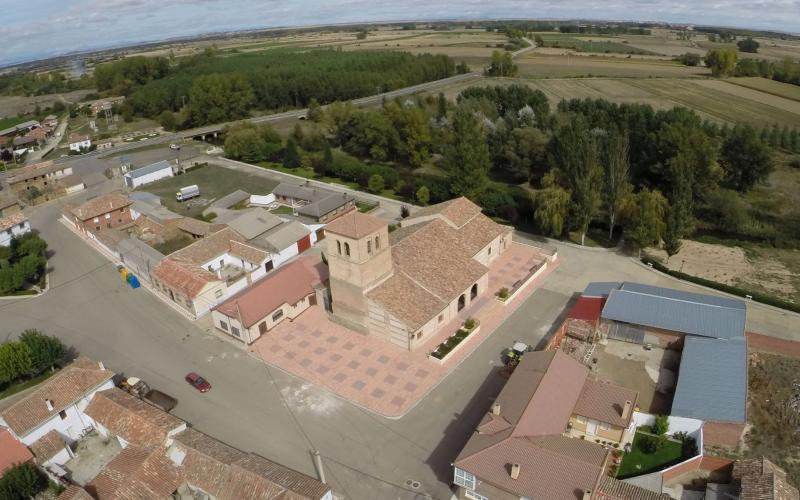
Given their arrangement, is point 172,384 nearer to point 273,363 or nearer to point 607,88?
point 273,363

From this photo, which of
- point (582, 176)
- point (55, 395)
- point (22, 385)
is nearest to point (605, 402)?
point (582, 176)

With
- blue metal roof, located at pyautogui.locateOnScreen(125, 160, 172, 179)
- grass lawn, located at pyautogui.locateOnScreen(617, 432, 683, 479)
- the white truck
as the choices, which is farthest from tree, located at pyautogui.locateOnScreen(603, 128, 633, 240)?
blue metal roof, located at pyautogui.locateOnScreen(125, 160, 172, 179)

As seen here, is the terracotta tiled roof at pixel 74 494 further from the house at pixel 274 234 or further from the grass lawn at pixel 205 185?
the grass lawn at pixel 205 185

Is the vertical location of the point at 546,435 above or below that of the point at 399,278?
below

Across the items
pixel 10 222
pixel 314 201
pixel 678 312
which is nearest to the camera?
pixel 678 312

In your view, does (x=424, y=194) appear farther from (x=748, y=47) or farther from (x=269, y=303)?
(x=748, y=47)

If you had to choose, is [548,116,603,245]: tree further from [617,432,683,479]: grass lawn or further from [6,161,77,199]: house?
[6,161,77,199]: house

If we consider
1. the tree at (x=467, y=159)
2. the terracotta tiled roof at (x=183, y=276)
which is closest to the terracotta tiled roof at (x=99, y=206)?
the terracotta tiled roof at (x=183, y=276)
